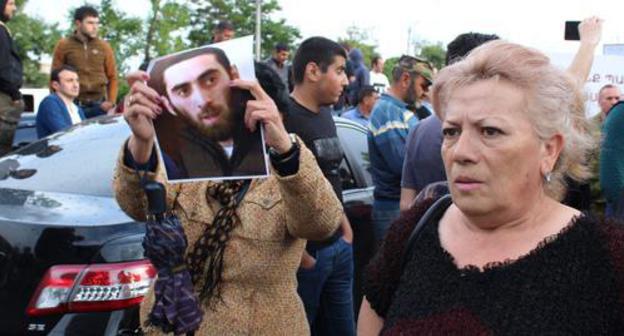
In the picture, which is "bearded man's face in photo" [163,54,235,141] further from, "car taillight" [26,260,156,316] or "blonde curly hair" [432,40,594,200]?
"car taillight" [26,260,156,316]

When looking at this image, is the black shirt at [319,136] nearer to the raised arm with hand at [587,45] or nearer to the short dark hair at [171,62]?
the raised arm with hand at [587,45]

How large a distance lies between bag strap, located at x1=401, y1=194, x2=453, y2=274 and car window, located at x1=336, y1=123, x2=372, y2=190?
2.98 meters

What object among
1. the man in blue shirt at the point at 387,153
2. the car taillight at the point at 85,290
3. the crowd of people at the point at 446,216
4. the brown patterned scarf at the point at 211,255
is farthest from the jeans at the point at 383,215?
the brown patterned scarf at the point at 211,255

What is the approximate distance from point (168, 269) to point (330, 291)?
6.28 ft

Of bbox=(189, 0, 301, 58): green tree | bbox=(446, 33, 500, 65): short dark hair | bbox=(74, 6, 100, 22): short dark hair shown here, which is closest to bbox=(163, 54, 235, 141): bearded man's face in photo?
bbox=(446, 33, 500, 65): short dark hair

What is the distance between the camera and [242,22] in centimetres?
4831

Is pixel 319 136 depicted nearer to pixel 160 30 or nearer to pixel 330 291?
pixel 330 291

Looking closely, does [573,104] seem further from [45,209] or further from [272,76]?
[45,209]

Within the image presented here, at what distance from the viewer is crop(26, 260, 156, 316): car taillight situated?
130 inches

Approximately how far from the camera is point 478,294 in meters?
1.96

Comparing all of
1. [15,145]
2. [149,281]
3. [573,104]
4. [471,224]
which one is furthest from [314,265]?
[15,145]

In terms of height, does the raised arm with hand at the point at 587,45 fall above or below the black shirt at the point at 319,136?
above

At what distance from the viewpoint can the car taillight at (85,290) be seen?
3291 mm

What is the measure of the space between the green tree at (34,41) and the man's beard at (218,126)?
33032mm
